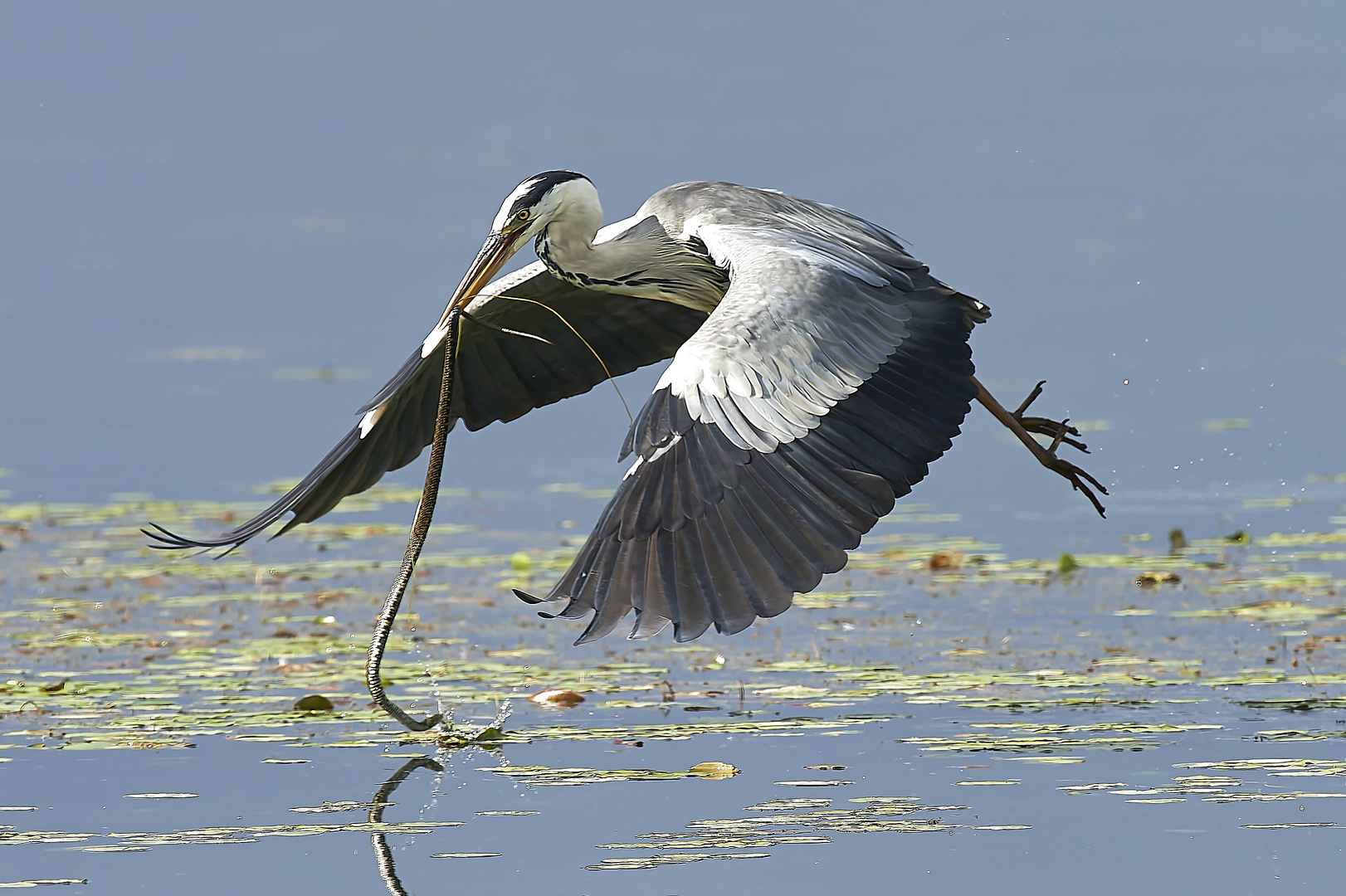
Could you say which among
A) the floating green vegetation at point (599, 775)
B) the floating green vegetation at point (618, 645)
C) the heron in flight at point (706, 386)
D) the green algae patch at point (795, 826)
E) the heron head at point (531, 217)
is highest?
the heron head at point (531, 217)

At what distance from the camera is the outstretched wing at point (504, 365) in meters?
7.47

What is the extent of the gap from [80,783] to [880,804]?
8.01 feet

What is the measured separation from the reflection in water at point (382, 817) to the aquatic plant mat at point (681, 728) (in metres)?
0.01

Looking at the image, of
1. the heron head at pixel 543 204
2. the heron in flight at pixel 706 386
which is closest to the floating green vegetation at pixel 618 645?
the heron in flight at pixel 706 386

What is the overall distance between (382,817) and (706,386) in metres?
1.59

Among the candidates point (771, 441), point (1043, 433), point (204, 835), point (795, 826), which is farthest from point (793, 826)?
point (1043, 433)

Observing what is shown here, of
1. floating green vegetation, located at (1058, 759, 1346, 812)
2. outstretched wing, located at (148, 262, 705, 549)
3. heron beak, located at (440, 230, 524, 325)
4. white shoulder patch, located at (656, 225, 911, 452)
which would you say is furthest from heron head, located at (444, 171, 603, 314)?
floating green vegetation, located at (1058, 759, 1346, 812)

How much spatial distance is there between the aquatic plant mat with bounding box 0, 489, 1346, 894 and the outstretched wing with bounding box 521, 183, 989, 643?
26.4 inches

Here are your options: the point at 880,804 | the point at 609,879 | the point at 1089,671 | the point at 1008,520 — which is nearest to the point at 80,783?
the point at 609,879

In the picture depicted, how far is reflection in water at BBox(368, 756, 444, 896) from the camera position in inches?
199

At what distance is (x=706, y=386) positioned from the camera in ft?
19.2

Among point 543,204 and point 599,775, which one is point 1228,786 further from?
point 543,204

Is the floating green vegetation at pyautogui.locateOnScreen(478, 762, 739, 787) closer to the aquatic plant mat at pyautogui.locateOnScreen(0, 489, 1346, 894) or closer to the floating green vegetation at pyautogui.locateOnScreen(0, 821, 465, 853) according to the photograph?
the aquatic plant mat at pyautogui.locateOnScreen(0, 489, 1346, 894)

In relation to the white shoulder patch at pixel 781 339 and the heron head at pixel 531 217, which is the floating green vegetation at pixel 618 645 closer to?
the white shoulder patch at pixel 781 339
